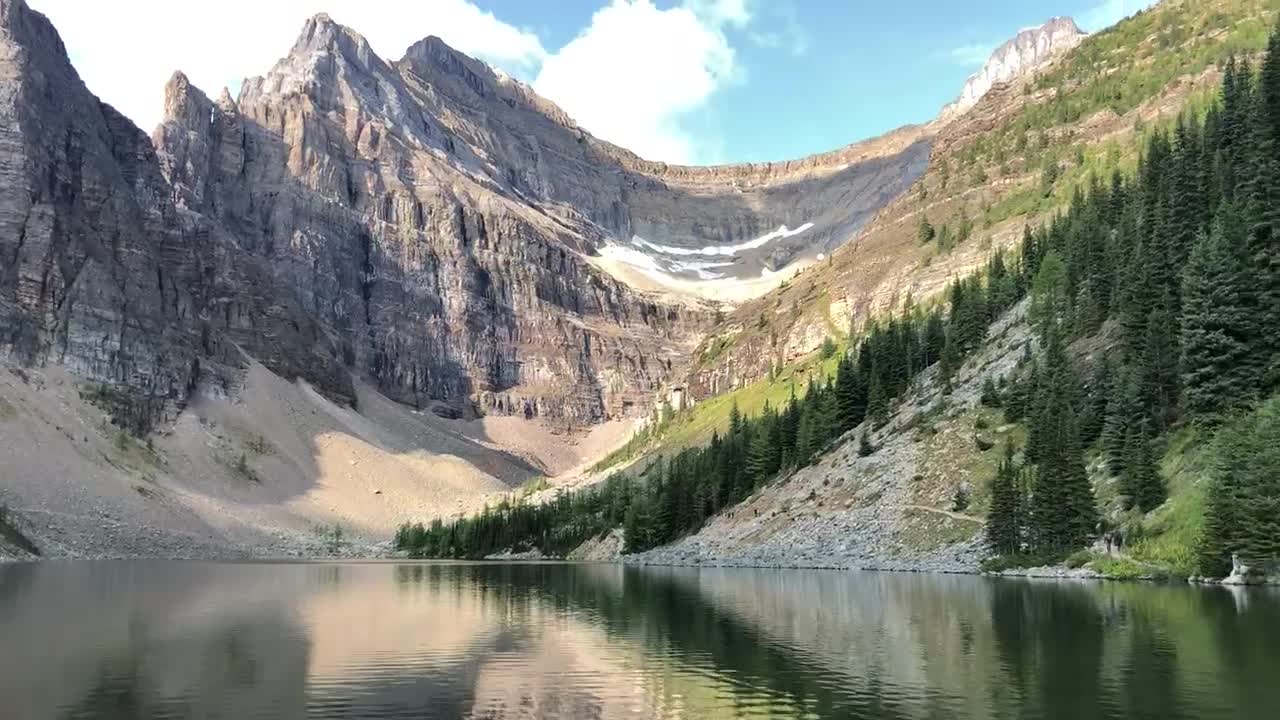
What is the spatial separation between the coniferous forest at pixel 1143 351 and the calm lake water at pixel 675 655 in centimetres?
866

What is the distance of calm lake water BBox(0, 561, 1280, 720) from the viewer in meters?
24.8

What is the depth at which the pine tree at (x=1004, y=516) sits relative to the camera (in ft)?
234

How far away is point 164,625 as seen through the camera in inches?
1789

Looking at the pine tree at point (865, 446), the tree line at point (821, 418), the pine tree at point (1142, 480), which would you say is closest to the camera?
the pine tree at point (1142, 480)

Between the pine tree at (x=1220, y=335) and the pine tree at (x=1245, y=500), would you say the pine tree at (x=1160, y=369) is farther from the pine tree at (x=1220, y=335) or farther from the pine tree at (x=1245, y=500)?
the pine tree at (x=1245, y=500)

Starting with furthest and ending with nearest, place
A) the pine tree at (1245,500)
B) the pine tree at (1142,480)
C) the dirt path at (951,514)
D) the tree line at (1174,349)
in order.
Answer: the dirt path at (951,514), the tree line at (1174,349), the pine tree at (1142,480), the pine tree at (1245,500)

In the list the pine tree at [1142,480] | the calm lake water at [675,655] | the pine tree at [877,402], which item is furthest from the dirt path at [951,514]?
the pine tree at [877,402]

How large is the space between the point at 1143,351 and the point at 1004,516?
51.3ft

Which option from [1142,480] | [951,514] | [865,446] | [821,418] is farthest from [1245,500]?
[821,418]

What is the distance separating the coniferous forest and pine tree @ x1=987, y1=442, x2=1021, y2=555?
0.10 metres

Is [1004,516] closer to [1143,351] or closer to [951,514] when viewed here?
[951,514]

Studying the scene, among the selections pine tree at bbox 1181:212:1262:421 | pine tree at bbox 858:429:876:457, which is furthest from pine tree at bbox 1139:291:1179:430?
pine tree at bbox 858:429:876:457

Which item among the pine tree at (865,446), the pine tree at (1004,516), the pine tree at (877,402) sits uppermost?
the pine tree at (877,402)

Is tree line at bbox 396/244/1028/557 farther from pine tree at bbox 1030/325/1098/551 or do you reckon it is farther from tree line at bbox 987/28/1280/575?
pine tree at bbox 1030/325/1098/551
